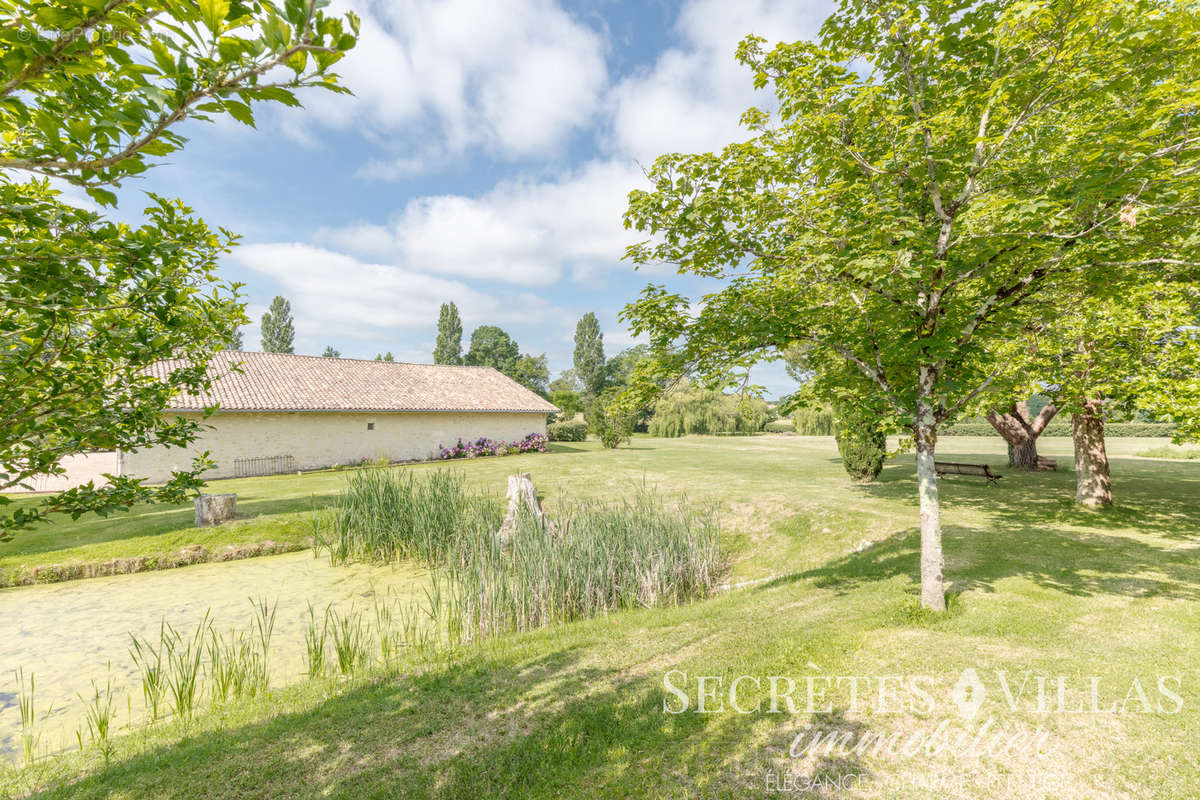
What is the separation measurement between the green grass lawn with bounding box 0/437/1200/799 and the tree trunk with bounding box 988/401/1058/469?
8.80 meters

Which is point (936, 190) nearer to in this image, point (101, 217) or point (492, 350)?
point (101, 217)

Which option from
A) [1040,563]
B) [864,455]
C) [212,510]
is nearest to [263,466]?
[212,510]

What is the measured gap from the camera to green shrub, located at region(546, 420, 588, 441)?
126 ft

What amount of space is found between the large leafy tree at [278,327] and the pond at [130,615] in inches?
2167

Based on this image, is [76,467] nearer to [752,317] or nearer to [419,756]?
[419,756]

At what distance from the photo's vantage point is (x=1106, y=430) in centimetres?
3709

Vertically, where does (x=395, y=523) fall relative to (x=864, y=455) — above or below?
below

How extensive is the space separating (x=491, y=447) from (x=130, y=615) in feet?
64.2

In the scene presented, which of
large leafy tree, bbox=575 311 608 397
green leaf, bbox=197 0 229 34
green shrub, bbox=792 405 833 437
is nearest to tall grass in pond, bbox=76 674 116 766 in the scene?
green leaf, bbox=197 0 229 34

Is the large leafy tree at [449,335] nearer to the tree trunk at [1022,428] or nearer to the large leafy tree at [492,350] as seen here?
the large leafy tree at [492,350]

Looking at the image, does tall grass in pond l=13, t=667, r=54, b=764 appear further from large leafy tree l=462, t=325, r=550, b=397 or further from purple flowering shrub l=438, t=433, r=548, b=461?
large leafy tree l=462, t=325, r=550, b=397

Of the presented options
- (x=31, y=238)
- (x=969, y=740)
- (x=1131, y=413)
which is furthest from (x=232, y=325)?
(x=1131, y=413)

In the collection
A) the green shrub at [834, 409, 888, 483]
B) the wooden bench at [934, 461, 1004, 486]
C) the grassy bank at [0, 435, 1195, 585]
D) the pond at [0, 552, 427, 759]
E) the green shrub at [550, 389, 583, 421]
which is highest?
the green shrub at [550, 389, 583, 421]

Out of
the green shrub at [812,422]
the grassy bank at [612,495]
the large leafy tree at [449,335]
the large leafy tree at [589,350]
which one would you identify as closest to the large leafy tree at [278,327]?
the large leafy tree at [449,335]
